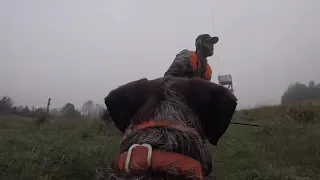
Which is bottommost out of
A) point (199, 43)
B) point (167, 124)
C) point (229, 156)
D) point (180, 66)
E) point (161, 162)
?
point (229, 156)

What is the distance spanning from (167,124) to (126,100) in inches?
25.3

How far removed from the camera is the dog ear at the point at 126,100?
2.22 metres

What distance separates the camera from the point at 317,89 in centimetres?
2322

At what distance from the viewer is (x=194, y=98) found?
2.16 meters

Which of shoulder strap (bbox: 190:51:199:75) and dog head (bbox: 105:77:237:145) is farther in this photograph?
shoulder strap (bbox: 190:51:199:75)

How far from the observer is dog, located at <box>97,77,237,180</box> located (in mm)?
1486

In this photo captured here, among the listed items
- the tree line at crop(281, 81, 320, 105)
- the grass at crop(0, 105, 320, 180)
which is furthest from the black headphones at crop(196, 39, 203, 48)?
the tree line at crop(281, 81, 320, 105)

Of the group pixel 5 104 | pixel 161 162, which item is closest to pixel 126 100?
pixel 161 162

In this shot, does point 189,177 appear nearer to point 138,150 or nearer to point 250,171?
point 138,150

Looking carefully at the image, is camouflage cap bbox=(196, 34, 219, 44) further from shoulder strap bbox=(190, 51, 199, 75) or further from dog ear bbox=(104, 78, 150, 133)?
dog ear bbox=(104, 78, 150, 133)

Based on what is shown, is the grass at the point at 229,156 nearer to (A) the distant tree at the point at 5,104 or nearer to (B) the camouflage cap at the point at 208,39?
(B) the camouflage cap at the point at 208,39

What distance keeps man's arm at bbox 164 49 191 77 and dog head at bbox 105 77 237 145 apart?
41 cm

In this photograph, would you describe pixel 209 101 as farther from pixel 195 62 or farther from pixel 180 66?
pixel 195 62

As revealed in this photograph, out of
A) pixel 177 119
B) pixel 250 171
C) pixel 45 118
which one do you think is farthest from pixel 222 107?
pixel 45 118
